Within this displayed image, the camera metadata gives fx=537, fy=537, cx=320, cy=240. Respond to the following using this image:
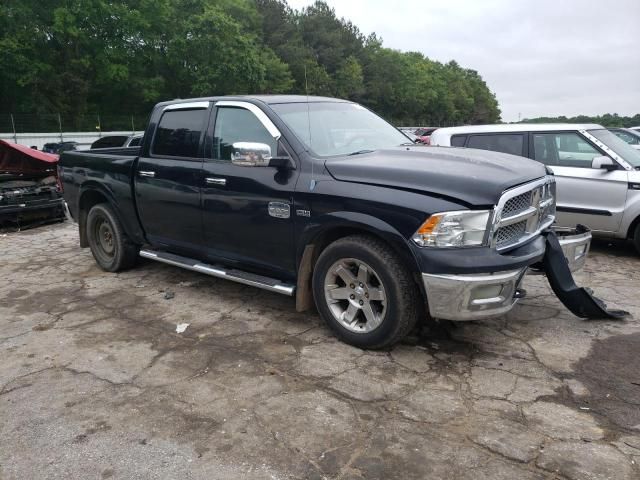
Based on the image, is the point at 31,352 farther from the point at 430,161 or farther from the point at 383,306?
the point at 430,161

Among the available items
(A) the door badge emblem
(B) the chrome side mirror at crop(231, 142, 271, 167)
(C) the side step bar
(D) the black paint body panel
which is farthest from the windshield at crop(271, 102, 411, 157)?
(C) the side step bar

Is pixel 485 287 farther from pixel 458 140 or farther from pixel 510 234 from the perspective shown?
pixel 458 140

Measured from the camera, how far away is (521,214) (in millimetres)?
3816

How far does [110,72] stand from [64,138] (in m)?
7.59

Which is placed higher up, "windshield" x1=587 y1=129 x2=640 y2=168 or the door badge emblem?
"windshield" x1=587 y1=129 x2=640 y2=168

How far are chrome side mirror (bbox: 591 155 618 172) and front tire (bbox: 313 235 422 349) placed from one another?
162 inches

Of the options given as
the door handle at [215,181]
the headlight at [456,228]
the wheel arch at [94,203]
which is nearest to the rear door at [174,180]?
the door handle at [215,181]

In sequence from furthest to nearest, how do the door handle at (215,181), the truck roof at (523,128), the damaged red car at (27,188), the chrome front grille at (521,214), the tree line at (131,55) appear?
1. the tree line at (131,55)
2. the damaged red car at (27,188)
3. the truck roof at (523,128)
4. the door handle at (215,181)
5. the chrome front grille at (521,214)

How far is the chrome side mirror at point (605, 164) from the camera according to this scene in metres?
6.54

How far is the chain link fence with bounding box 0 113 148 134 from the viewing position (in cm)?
3085

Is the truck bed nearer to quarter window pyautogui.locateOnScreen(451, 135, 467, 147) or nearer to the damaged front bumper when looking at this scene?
the damaged front bumper

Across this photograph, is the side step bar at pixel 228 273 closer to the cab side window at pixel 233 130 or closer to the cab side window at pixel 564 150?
the cab side window at pixel 233 130

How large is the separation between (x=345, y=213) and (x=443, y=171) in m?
0.74

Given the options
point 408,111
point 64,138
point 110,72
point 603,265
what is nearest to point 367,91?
point 408,111
